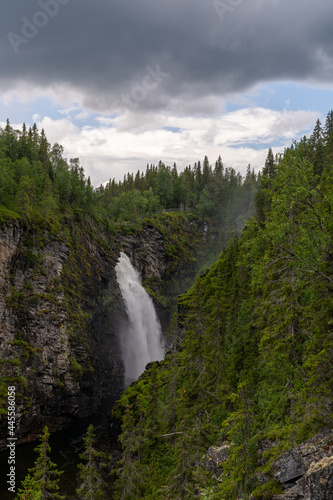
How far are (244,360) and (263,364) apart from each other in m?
4.58

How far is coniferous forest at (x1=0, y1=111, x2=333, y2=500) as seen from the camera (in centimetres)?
1139

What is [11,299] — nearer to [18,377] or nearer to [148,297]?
[18,377]

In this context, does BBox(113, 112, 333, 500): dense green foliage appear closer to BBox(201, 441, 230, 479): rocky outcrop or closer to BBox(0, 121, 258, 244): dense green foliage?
BBox(201, 441, 230, 479): rocky outcrop

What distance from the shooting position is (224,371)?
2572 cm

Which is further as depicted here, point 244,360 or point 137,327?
point 137,327

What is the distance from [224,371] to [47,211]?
37.9 meters

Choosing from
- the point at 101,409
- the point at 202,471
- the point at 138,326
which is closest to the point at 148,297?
the point at 138,326

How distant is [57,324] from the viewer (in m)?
46.1

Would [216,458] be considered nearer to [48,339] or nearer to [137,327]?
[48,339]

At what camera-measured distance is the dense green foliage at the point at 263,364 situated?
1121 cm

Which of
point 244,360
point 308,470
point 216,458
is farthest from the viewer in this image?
point 244,360

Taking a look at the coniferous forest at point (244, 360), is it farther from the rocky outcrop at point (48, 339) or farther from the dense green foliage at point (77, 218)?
the rocky outcrop at point (48, 339)

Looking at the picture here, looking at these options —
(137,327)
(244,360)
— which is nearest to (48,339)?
(137,327)

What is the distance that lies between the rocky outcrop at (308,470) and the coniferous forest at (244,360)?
17.5 inches
